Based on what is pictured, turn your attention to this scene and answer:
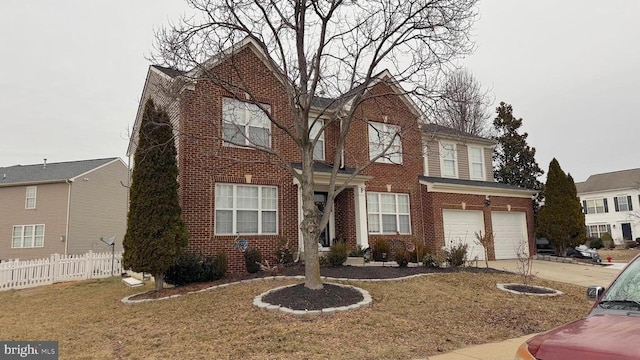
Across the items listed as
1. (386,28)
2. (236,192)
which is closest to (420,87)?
(386,28)

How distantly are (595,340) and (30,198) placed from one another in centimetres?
3170

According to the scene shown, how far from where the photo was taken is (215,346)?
627 centimetres

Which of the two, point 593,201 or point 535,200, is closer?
point 535,200

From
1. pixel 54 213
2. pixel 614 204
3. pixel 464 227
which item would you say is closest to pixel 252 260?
pixel 464 227

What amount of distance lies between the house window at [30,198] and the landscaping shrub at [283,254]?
21.5 m

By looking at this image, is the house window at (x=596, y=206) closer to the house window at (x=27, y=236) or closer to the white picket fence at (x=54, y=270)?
the white picket fence at (x=54, y=270)

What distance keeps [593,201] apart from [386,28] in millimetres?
44492

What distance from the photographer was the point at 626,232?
4097cm

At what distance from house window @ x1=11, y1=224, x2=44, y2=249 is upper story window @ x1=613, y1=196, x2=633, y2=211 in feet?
165

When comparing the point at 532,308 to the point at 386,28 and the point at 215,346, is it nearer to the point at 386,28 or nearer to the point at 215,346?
the point at 215,346

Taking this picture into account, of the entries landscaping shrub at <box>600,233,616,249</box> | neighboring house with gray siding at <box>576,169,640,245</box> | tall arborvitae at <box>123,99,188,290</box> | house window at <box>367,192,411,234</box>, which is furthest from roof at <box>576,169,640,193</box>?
tall arborvitae at <box>123,99,188,290</box>

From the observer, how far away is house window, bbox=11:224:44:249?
2625 centimetres

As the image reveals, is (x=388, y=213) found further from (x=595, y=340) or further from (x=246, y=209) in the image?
(x=595, y=340)

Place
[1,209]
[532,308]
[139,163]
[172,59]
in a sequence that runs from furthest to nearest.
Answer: [1,209], [139,163], [172,59], [532,308]
